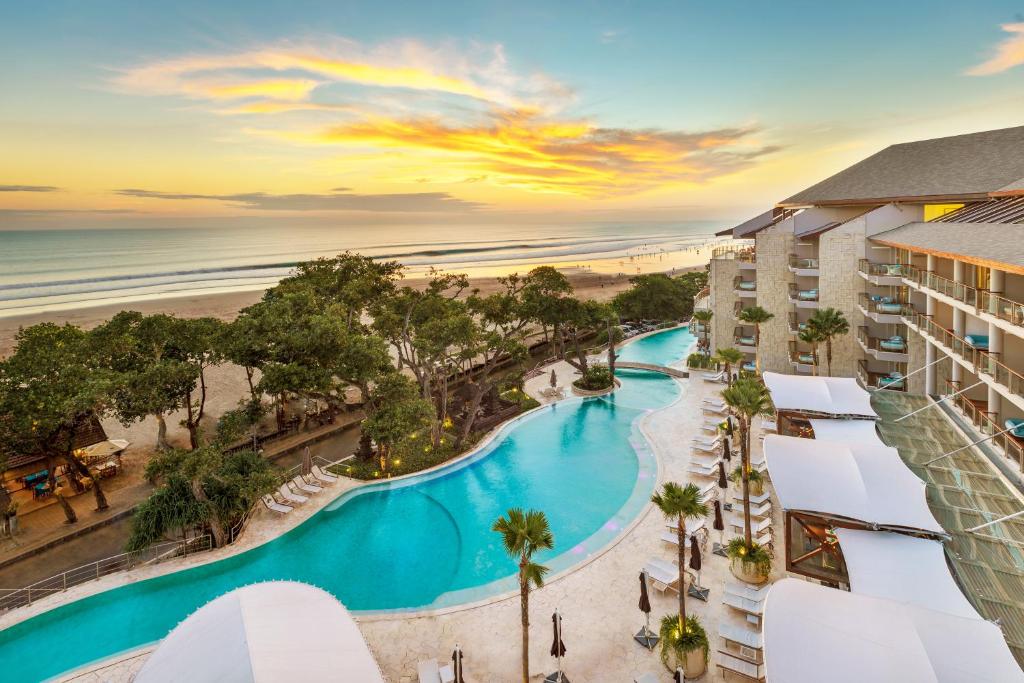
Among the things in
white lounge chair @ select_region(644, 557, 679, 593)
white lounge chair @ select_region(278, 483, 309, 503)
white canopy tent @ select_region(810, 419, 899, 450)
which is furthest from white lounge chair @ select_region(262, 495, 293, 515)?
white canopy tent @ select_region(810, 419, 899, 450)

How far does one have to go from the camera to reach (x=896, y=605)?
27.3 ft

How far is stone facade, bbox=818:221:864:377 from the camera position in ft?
91.3

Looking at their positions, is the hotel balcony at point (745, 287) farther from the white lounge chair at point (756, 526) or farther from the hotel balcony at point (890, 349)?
the white lounge chair at point (756, 526)

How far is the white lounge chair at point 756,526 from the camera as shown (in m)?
15.7

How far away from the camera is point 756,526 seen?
1623cm

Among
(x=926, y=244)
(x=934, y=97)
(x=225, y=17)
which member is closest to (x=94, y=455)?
(x=225, y=17)

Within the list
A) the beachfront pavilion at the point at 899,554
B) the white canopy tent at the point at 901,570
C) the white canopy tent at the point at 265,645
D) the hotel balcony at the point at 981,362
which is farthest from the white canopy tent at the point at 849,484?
the white canopy tent at the point at 265,645

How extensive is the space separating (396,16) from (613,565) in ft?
103

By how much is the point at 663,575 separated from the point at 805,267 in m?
23.6

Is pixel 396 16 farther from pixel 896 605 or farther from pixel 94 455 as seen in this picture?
pixel 896 605

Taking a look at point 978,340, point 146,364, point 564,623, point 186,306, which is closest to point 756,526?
point 564,623

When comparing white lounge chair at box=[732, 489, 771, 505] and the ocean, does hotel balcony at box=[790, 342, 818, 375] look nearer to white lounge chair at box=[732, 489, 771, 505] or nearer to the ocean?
white lounge chair at box=[732, 489, 771, 505]

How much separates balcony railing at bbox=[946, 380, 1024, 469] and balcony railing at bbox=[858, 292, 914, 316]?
5.19 metres

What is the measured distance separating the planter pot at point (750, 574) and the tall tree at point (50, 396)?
72.8ft
